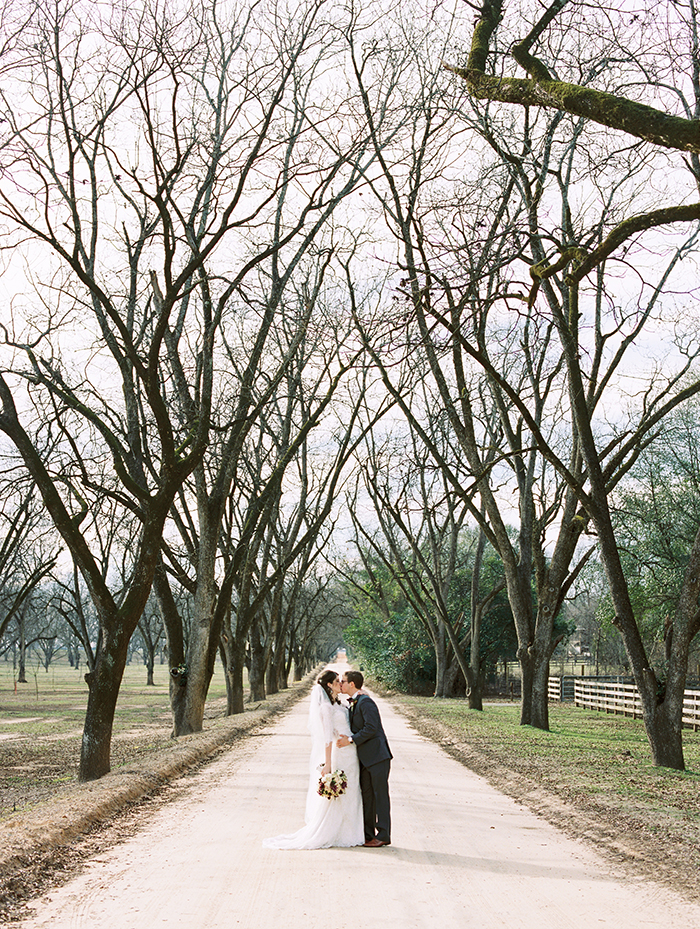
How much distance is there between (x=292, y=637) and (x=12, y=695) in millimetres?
15737

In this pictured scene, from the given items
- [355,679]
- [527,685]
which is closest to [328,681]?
[355,679]

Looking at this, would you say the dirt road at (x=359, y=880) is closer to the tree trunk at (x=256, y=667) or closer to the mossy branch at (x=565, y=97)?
the mossy branch at (x=565, y=97)

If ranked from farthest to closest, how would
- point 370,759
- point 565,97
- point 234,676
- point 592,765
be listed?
1. point 234,676
2. point 592,765
3. point 370,759
4. point 565,97

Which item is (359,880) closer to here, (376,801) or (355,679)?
(376,801)

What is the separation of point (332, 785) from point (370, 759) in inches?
17.5

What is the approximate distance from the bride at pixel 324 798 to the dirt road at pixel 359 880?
0.49 feet

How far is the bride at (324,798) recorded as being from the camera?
754 centimetres

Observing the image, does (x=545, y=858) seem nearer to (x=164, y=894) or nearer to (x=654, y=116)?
(x=164, y=894)

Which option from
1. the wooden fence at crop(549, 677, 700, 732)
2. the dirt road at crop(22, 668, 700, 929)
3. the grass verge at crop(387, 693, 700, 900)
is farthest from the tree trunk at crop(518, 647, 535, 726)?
the dirt road at crop(22, 668, 700, 929)

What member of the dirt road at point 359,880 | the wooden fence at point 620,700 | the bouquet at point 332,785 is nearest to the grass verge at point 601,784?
the dirt road at point 359,880

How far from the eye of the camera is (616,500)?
31797mm

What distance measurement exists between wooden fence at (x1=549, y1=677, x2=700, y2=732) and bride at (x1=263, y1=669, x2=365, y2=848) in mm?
18958

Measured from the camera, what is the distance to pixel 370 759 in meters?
7.86

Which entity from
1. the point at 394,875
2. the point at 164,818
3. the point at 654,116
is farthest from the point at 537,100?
the point at 164,818
